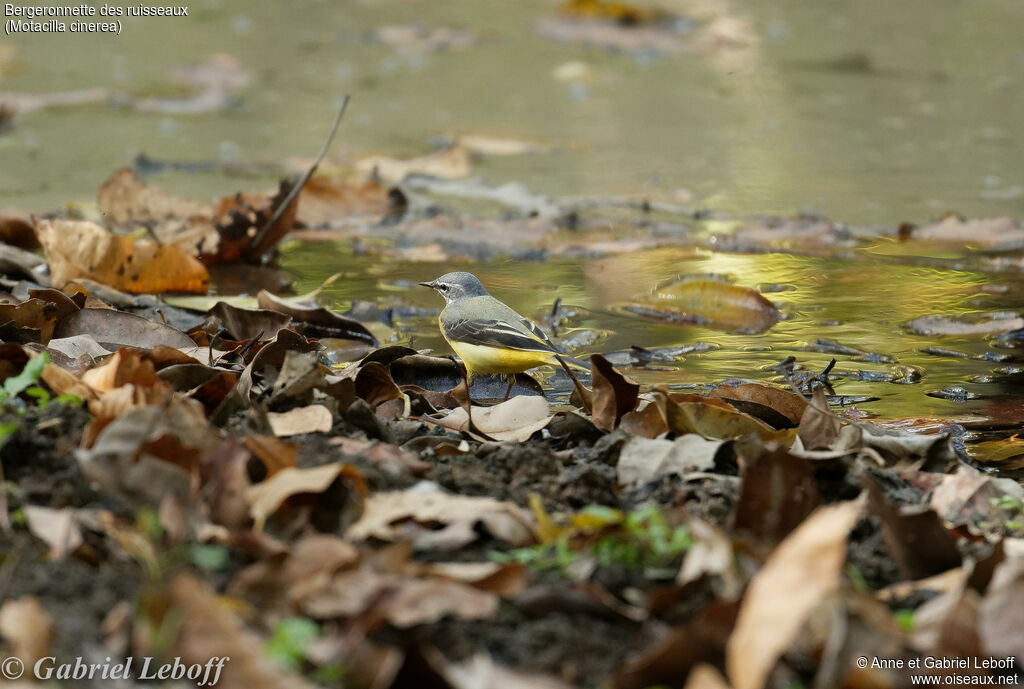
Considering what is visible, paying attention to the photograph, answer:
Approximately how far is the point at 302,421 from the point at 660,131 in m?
6.43

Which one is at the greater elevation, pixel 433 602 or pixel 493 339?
pixel 433 602

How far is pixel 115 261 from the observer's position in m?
4.38

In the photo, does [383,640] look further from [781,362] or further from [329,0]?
[329,0]

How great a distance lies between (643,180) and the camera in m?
7.20

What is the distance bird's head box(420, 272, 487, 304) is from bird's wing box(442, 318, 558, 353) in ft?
1.33

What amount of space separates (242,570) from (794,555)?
79 centimetres

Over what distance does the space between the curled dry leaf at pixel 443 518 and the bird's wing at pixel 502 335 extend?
183 centimetres

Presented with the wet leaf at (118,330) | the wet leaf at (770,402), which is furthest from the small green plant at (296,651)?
the wet leaf at (118,330)

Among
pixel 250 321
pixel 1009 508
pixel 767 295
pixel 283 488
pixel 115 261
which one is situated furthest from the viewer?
pixel 767 295

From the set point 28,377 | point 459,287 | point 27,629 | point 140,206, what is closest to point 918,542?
point 27,629

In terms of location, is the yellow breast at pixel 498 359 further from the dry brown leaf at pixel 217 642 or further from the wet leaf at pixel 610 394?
the dry brown leaf at pixel 217 642

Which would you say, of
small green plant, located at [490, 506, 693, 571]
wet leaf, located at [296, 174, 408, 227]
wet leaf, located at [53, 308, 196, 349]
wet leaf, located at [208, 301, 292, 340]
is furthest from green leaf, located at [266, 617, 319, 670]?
wet leaf, located at [296, 174, 408, 227]

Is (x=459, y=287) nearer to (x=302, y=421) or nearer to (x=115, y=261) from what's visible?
(x=115, y=261)

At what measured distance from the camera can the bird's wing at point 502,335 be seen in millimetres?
3793
